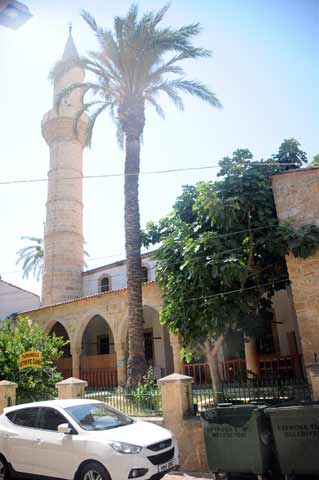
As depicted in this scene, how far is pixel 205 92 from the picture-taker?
15.4m

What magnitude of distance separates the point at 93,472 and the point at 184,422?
2390 mm

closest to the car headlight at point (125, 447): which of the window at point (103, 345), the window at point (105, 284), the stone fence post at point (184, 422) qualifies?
the stone fence post at point (184, 422)

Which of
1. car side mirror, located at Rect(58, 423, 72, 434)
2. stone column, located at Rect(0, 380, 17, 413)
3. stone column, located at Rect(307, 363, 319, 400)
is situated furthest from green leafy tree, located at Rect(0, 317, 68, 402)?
stone column, located at Rect(307, 363, 319, 400)

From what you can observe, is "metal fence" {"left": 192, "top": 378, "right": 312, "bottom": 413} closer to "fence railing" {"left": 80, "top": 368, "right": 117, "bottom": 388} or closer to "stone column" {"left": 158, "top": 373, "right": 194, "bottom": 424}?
"stone column" {"left": 158, "top": 373, "right": 194, "bottom": 424}

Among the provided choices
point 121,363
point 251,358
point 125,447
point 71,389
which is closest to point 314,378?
point 125,447

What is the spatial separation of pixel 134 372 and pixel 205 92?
426 inches

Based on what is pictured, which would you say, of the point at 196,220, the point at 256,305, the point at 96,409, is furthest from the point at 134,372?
the point at 96,409

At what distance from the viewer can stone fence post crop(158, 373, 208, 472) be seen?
7156 millimetres

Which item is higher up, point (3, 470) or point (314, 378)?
A: point (314, 378)

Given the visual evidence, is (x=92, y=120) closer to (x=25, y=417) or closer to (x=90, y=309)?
(x=90, y=309)

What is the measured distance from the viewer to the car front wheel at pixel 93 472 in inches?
211

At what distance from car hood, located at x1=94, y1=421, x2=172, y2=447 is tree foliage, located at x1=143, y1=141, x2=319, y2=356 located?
3.80m

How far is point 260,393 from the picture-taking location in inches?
303

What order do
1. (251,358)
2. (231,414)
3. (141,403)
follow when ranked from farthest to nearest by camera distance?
(251,358) → (141,403) → (231,414)
